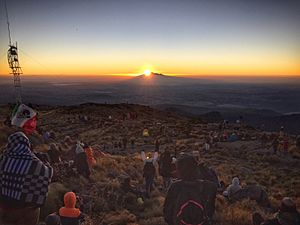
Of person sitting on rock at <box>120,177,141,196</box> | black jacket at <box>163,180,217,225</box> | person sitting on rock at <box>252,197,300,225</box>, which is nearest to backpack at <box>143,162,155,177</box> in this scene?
person sitting on rock at <box>120,177,141,196</box>

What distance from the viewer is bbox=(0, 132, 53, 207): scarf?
14.0 feet

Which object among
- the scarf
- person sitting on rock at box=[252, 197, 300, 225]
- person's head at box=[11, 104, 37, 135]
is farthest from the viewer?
person's head at box=[11, 104, 37, 135]

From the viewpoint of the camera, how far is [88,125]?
44812 mm

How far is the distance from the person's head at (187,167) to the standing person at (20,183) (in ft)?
5.62

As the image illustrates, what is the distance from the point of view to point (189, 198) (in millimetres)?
4422

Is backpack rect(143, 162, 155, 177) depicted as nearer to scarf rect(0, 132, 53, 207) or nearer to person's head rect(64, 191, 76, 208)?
person's head rect(64, 191, 76, 208)

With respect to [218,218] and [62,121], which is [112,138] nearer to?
[62,121]

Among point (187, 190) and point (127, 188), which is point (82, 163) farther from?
point (187, 190)

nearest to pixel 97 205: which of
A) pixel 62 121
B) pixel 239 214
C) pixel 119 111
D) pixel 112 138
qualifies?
pixel 239 214

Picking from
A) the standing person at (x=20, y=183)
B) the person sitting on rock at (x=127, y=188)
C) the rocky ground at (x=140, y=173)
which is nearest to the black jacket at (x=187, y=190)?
the standing person at (x=20, y=183)

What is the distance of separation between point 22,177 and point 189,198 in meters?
2.12

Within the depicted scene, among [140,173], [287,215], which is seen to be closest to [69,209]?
[287,215]

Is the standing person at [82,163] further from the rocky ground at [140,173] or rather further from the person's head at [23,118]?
the person's head at [23,118]

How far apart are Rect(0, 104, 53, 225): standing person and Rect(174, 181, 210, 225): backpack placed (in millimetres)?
1740
